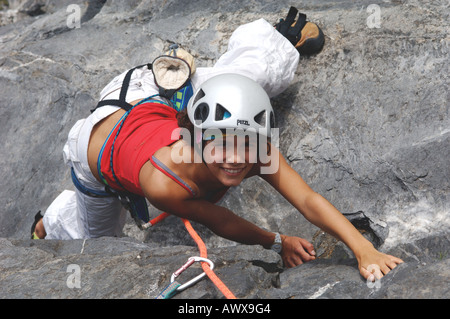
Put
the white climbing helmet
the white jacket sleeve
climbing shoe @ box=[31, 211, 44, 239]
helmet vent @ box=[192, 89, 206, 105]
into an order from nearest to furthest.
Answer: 1. the white climbing helmet
2. helmet vent @ box=[192, 89, 206, 105]
3. the white jacket sleeve
4. climbing shoe @ box=[31, 211, 44, 239]

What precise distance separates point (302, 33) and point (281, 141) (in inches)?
36.5

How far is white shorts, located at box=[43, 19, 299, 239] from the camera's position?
167 inches

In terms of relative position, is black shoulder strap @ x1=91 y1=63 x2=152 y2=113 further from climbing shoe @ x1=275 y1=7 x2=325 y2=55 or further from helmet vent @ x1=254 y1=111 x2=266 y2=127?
climbing shoe @ x1=275 y1=7 x2=325 y2=55

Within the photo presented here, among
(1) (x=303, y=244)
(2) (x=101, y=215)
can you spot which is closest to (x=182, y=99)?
(2) (x=101, y=215)

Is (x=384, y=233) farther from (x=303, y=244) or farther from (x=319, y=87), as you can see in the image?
(x=319, y=87)

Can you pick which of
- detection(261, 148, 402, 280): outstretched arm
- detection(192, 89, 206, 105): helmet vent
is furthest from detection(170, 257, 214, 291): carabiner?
detection(192, 89, 206, 105): helmet vent

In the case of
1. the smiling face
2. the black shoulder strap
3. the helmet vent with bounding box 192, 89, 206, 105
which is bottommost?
the smiling face

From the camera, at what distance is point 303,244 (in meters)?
3.64

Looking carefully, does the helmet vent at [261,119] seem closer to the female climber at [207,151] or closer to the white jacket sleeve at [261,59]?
the female climber at [207,151]

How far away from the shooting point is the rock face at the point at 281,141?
2.97 m

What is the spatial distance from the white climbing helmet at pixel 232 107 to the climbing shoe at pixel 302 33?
152 cm

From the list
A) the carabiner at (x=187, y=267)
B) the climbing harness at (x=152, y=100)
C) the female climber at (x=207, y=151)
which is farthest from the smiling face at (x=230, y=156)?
the carabiner at (x=187, y=267)

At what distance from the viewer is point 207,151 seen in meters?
3.24
